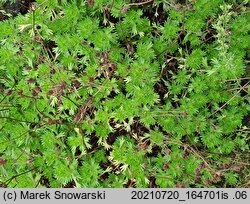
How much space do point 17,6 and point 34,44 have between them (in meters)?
0.64

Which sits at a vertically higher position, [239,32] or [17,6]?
[17,6]

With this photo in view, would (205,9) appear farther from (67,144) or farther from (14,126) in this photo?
(14,126)

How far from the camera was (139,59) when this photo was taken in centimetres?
381

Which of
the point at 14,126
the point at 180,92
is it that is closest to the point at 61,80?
the point at 14,126

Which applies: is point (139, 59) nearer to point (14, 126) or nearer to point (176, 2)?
point (176, 2)

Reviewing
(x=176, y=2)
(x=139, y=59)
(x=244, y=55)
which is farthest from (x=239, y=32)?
(x=139, y=59)

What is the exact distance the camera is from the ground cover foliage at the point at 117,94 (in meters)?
3.81

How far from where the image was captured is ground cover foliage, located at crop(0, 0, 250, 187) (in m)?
3.81

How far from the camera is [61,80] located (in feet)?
12.7

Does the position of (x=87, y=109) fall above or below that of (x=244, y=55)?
below

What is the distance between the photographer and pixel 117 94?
159 inches

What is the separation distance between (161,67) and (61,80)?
1255 mm

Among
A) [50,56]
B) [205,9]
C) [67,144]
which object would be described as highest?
[205,9]

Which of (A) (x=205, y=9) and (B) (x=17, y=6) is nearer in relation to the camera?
(A) (x=205, y=9)
